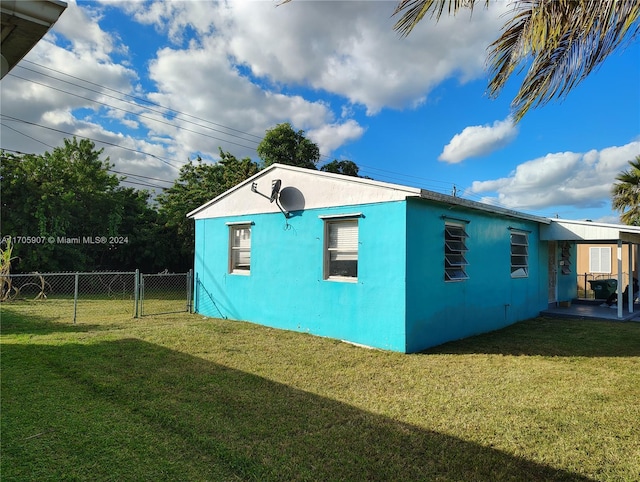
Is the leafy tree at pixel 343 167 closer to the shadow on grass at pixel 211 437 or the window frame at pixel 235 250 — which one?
the window frame at pixel 235 250

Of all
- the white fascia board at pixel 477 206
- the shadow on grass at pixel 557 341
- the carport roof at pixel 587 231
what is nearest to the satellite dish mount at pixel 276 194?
the white fascia board at pixel 477 206

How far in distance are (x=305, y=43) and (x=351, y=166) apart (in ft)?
→ 50.5

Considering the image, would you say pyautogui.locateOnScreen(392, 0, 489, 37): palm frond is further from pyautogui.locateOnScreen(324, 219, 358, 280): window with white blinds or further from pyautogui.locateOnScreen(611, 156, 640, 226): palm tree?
pyautogui.locateOnScreen(611, 156, 640, 226): palm tree

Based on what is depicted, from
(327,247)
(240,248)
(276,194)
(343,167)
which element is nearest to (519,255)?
(327,247)

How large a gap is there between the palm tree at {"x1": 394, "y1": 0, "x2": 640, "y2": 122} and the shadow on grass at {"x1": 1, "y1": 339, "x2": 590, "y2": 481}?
3705 mm

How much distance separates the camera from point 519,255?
10336mm

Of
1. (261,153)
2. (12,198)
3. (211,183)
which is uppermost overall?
(261,153)

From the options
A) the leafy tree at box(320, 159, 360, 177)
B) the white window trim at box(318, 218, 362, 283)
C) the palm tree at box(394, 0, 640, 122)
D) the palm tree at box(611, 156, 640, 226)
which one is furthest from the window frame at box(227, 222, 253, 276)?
the palm tree at box(611, 156, 640, 226)

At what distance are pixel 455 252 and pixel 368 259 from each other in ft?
6.93

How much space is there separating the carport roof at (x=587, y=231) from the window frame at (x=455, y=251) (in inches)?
194

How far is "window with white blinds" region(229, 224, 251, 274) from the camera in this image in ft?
32.8

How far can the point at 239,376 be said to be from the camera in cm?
514

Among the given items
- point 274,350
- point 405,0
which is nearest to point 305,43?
point 405,0

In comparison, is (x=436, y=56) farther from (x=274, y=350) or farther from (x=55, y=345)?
(x=55, y=345)
